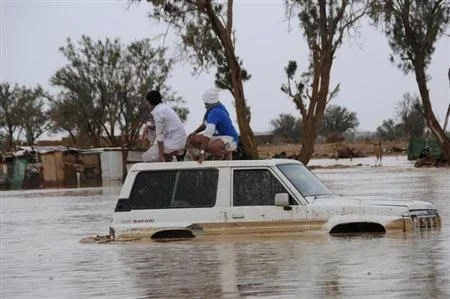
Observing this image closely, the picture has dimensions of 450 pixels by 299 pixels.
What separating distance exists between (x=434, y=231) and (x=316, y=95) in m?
23.6

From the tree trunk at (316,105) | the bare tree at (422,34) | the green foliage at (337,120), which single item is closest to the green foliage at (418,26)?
the bare tree at (422,34)

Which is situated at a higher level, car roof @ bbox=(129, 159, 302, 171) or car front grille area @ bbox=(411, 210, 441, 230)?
car roof @ bbox=(129, 159, 302, 171)

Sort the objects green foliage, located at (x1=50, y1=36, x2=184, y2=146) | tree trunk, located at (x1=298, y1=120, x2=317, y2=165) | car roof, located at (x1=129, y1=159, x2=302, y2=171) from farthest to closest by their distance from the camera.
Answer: green foliage, located at (x1=50, y1=36, x2=184, y2=146), tree trunk, located at (x1=298, y1=120, x2=317, y2=165), car roof, located at (x1=129, y1=159, x2=302, y2=171)

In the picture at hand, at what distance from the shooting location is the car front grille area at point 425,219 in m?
12.4

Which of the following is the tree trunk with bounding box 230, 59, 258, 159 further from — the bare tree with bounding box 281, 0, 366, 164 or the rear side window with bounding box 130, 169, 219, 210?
the rear side window with bounding box 130, 169, 219, 210

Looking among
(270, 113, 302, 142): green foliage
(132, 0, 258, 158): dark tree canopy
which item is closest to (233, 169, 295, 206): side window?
(132, 0, 258, 158): dark tree canopy

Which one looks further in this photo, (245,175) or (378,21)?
(378,21)

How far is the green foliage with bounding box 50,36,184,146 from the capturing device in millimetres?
68312

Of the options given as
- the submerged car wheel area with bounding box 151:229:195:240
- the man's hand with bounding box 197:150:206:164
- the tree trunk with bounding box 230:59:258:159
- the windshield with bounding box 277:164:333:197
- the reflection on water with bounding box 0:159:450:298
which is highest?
the tree trunk with bounding box 230:59:258:159

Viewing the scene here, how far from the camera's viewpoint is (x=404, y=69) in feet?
168

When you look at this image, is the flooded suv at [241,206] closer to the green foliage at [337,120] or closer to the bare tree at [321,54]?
the bare tree at [321,54]

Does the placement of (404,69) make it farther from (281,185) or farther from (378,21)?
(281,185)

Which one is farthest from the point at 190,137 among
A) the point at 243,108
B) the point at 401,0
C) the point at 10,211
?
the point at 401,0

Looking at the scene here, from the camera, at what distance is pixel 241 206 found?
12.7 meters
